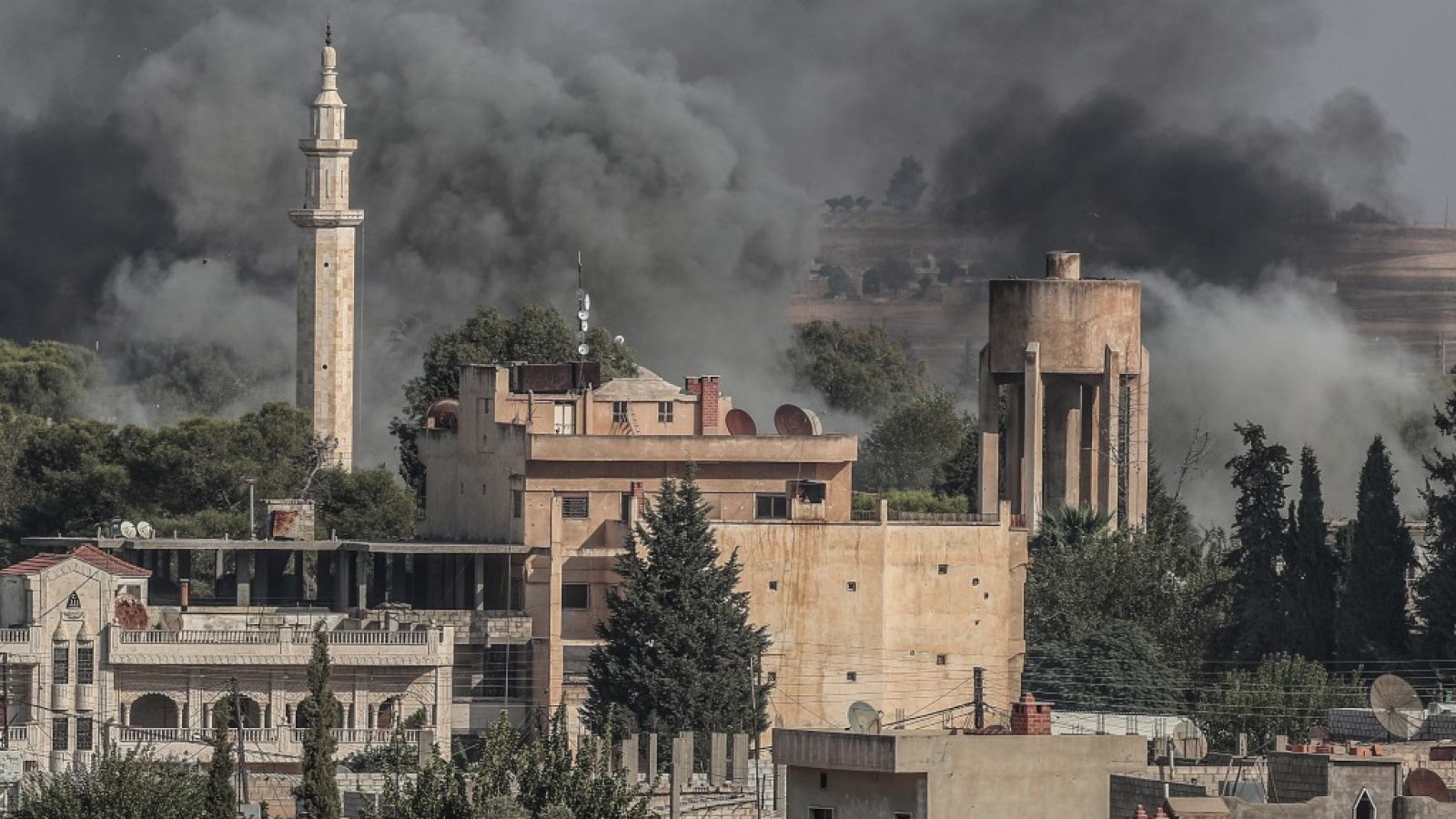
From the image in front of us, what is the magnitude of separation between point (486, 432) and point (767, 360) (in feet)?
164

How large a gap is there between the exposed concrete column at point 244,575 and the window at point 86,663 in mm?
9389

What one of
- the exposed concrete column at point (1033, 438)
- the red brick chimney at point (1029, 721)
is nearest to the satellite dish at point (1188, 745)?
the red brick chimney at point (1029, 721)

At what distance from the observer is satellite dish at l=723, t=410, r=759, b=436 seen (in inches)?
3068

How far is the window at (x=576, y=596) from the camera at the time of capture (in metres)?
74.7

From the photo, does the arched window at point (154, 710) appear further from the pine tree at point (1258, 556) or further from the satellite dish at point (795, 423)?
the pine tree at point (1258, 556)

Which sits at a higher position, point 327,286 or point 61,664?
point 327,286

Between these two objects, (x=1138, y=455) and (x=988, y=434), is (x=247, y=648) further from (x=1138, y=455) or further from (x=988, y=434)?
(x=1138, y=455)

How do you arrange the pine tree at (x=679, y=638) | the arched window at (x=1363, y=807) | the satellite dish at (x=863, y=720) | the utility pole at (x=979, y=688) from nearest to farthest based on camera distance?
the arched window at (x=1363, y=807) < the satellite dish at (x=863, y=720) < the utility pole at (x=979, y=688) < the pine tree at (x=679, y=638)

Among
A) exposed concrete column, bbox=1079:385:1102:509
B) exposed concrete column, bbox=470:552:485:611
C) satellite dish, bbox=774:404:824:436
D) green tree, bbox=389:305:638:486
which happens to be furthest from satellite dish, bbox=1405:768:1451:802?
green tree, bbox=389:305:638:486

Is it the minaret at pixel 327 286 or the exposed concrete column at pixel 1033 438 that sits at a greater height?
the minaret at pixel 327 286

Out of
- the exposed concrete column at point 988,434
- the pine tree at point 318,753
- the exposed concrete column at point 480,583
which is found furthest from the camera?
the exposed concrete column at point 988,434

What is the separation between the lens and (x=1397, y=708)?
56500 millimetres

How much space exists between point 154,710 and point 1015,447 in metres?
22.3

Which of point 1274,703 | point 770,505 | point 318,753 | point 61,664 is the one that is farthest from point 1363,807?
point 770,505
